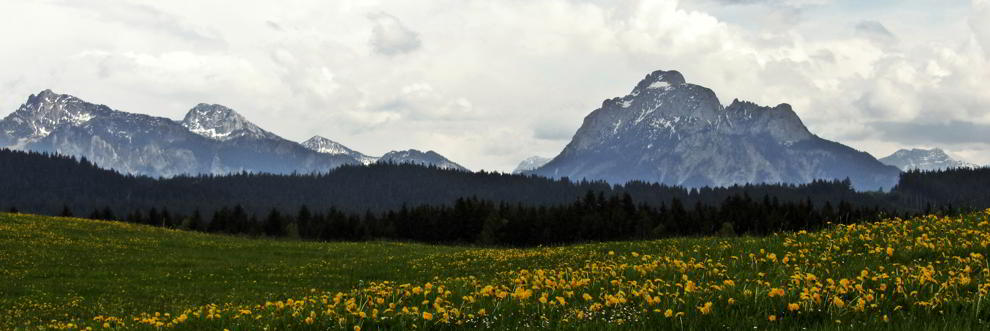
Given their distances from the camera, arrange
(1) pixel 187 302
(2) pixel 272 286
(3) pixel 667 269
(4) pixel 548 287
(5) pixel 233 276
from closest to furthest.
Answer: (4) pixel 548 287
(3) pixel 667 269
(1) pixel 187 302
(2) pixel 272 286
(5) pixel 233 276

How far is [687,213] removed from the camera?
10750 cm

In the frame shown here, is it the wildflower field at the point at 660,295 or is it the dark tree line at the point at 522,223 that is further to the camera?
the dark tree line at the point at 522,223

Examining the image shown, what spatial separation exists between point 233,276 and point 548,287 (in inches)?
1075

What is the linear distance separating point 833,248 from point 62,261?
123 ft

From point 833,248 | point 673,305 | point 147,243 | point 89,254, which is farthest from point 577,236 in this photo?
point 673,305

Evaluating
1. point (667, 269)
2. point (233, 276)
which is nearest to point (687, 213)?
point (233, 276)

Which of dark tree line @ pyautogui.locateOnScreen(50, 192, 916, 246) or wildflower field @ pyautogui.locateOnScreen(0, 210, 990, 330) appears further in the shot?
dark tree line @ pyautogui.locateOnScreen(50, 192, 916, 246)

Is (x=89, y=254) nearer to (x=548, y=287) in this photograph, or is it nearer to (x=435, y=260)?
(x=435, y=260)

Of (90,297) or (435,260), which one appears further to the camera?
(435,260)

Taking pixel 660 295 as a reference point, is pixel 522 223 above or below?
above

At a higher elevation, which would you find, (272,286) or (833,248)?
(833,248)

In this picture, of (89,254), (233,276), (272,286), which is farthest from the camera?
(89,254)

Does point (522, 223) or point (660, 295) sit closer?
point (660, 295)

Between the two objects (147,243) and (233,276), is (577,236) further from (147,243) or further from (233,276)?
(233,276)
